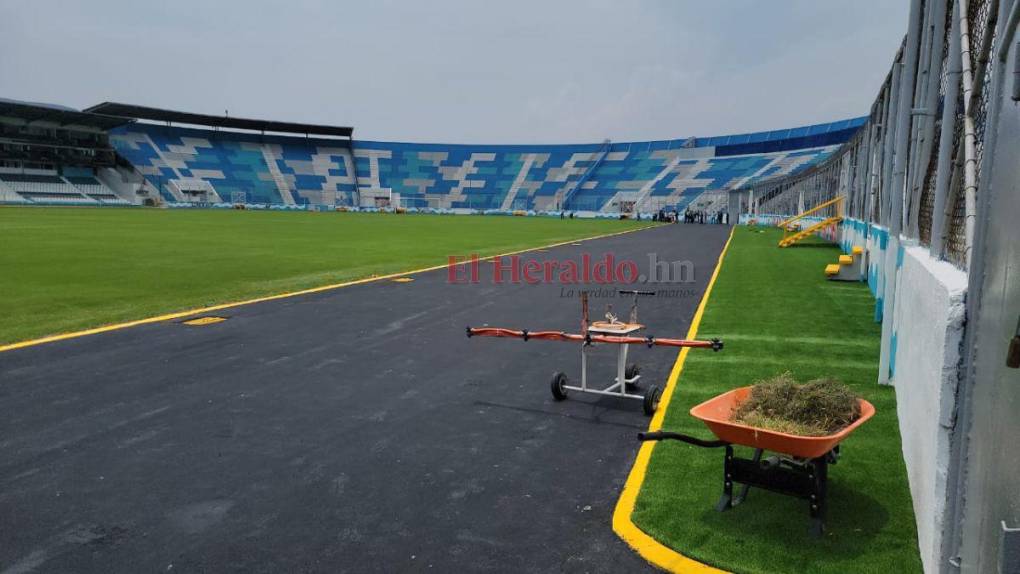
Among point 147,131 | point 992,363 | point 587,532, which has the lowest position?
point 587,532

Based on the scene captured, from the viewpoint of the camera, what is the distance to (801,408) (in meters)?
4.21

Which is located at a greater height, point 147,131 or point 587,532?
point 147,131

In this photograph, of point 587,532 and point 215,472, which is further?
point 215,472

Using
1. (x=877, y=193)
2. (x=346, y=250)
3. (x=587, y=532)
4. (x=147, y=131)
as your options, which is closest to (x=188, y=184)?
(x=147, y=131)

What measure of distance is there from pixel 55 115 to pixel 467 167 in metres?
50.7

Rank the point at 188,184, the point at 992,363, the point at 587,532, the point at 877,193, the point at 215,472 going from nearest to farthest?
the point at 992,363, the point at 587,532, the point at 215,472, the point at 877,193, the point at 188,184

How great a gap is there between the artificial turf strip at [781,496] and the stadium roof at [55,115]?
269 ft

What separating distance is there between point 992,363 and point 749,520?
1.98m

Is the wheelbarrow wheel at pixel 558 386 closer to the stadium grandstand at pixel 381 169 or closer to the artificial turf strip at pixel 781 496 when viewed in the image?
the artificial turf strip at pixel 781 496

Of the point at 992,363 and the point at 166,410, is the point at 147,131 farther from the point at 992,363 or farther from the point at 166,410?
the point at 992,363

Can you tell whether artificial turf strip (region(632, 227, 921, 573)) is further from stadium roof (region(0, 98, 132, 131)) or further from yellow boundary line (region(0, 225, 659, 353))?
stadium roof (region(0, 98, 132, 131))

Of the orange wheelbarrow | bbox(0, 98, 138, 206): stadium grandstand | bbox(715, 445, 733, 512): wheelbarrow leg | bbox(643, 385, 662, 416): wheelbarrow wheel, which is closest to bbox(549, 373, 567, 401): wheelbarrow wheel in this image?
bbox(643, 385, 662, 416): wheelbarrow wheel

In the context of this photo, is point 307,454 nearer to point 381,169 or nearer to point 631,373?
point 631,373

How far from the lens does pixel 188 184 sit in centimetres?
8312
